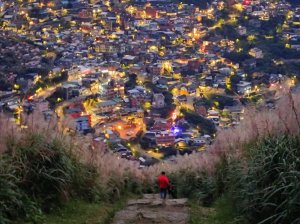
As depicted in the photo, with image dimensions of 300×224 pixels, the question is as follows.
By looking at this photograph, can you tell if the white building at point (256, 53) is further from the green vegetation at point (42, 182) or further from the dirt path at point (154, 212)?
the green vegetation at point (42, 182)

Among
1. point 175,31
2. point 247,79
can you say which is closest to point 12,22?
point 175,31

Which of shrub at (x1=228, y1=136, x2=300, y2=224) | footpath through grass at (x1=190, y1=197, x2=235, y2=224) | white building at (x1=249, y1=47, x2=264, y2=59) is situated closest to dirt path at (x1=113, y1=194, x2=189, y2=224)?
footpath through grass at (x1=190, y1=197, x2=235, y2=224)

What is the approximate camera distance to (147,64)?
112 ft

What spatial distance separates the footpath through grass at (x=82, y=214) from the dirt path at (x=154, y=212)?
0.14 metres

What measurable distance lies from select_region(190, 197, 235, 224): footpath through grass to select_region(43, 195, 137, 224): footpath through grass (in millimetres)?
777

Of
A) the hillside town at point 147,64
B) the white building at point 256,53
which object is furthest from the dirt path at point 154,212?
the white building at point 256,53

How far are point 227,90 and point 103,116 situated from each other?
27.0 ft

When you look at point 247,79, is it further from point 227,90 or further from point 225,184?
point 225,184

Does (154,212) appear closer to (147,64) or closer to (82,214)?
(82,214)

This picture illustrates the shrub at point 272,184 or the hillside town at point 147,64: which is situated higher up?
the shrub at point 272,184

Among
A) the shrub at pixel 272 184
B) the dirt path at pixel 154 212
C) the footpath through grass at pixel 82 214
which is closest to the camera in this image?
the shrub at pixel 272 184

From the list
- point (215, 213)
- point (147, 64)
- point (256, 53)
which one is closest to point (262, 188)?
point (215, 213)

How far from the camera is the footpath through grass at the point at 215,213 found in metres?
4.87

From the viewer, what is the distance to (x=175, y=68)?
109ft
